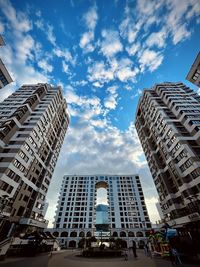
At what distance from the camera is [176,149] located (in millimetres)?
38938

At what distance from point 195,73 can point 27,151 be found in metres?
45.5

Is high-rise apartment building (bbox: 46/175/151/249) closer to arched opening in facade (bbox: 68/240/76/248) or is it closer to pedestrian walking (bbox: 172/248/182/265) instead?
arched opening in facade (bbox: 68/240/76/248)

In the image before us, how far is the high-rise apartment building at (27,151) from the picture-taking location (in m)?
32.2

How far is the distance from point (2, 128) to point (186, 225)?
5030 centimetres

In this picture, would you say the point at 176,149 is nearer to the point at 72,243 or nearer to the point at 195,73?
the point at 195,73

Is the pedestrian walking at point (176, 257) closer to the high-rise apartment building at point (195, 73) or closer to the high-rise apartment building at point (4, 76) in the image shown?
the high-rise apartment building at point (195, 73)

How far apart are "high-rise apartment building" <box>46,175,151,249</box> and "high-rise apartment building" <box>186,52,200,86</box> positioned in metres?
75.4

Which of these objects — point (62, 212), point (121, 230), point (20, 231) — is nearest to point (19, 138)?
point (20, 231)

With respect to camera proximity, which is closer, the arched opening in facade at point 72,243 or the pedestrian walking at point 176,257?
the pedestrian walking at point 176,257

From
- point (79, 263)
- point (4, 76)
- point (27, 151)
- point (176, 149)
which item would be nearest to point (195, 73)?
point (176, 149)

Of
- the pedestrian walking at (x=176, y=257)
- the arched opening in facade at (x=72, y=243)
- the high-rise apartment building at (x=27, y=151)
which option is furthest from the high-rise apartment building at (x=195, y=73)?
the arched opening in facade at (x=72, y=243)

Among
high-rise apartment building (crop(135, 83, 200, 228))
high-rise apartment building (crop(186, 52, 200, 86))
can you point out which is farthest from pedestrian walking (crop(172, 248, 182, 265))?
high-rise apartment building (crop(186, 52, 200, 86))

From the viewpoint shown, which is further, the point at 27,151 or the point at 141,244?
the point at 141,244

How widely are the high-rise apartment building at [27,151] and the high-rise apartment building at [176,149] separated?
1467 inches
